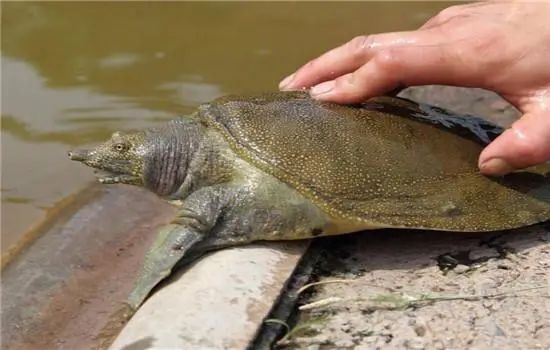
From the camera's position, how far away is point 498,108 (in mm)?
3393

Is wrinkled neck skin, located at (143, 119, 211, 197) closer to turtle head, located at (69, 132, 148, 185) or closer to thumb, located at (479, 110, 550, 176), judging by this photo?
turtle head, located at (69, 132, 148, 185)

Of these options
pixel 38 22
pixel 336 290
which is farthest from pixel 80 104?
pixel 336 290

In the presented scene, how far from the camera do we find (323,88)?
229 centimetres

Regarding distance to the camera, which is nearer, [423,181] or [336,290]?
[336,290]

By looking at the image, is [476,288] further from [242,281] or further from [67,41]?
[67,41]

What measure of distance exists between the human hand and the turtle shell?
3.3 inches

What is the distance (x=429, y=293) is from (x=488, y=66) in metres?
0.70

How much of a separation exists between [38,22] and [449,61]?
377cm

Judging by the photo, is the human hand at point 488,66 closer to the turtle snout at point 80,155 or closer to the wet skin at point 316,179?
the wet skin at point 316,179

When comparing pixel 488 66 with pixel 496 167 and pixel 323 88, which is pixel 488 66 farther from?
pixel 323 88

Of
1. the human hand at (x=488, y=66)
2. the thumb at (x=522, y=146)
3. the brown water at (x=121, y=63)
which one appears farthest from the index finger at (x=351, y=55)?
the brown water at (x=121, y=63)

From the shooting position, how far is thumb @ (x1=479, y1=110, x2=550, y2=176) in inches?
79.0

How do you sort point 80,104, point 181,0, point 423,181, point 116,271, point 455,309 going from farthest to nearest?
point 181,0, point 80,104, point 116,271, point 423,181, point 455,309

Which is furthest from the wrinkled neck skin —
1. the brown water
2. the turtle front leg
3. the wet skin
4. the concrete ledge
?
the brown water
